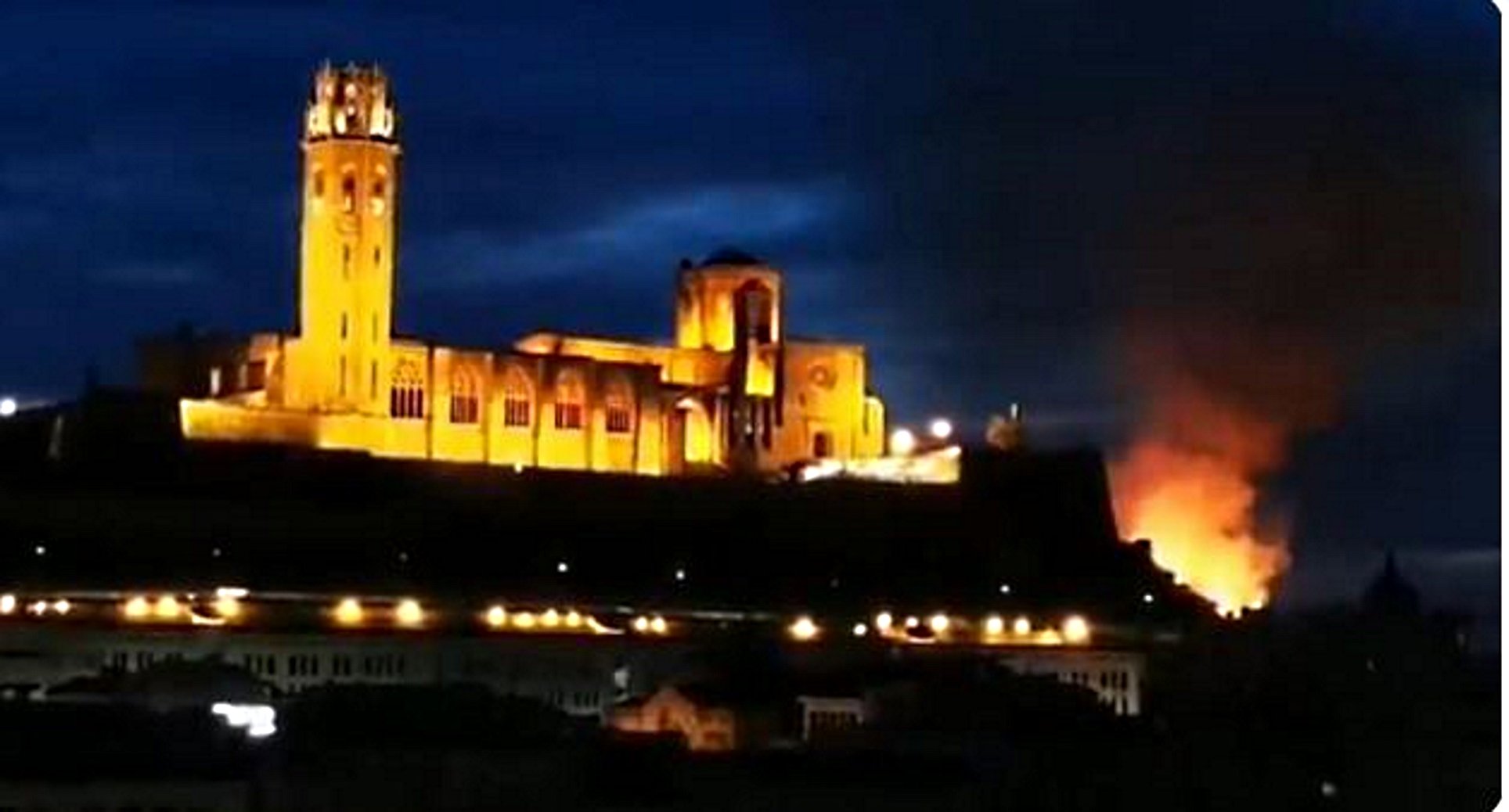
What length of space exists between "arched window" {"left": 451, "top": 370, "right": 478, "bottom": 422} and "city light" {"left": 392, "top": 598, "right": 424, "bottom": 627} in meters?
6.90

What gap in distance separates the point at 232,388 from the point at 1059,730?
19.8m

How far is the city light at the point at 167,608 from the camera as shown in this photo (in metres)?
31.5

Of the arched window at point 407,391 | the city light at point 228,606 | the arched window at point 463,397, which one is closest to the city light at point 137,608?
the city light at point 228,606

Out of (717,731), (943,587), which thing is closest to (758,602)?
(943,587)

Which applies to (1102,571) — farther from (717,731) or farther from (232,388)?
(717,731)

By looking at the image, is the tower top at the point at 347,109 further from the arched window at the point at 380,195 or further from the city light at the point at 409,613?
the city light at the point at 409,613

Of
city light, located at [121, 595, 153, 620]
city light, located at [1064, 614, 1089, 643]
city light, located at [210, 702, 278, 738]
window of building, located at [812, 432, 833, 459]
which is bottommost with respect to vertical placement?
city light, located at [210, 702, 278, 738]

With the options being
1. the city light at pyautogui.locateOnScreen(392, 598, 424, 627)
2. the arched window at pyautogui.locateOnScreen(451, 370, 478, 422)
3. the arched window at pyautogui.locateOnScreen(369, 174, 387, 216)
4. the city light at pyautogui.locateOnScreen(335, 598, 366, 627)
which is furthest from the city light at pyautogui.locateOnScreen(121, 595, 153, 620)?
the arched window at pyautogui.locateOnScreen(369, 174, 387, 216)

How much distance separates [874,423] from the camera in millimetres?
44969

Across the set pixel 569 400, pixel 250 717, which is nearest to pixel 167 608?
pixel 250 717

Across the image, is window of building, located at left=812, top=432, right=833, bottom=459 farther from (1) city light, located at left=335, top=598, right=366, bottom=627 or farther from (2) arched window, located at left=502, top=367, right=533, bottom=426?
(1) city light, located at left=335, top=598, right=366, bottom=627

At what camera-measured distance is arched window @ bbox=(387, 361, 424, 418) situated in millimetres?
40469

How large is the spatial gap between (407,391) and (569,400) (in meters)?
2.10

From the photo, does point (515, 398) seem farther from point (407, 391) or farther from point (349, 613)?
point (349, 613)
